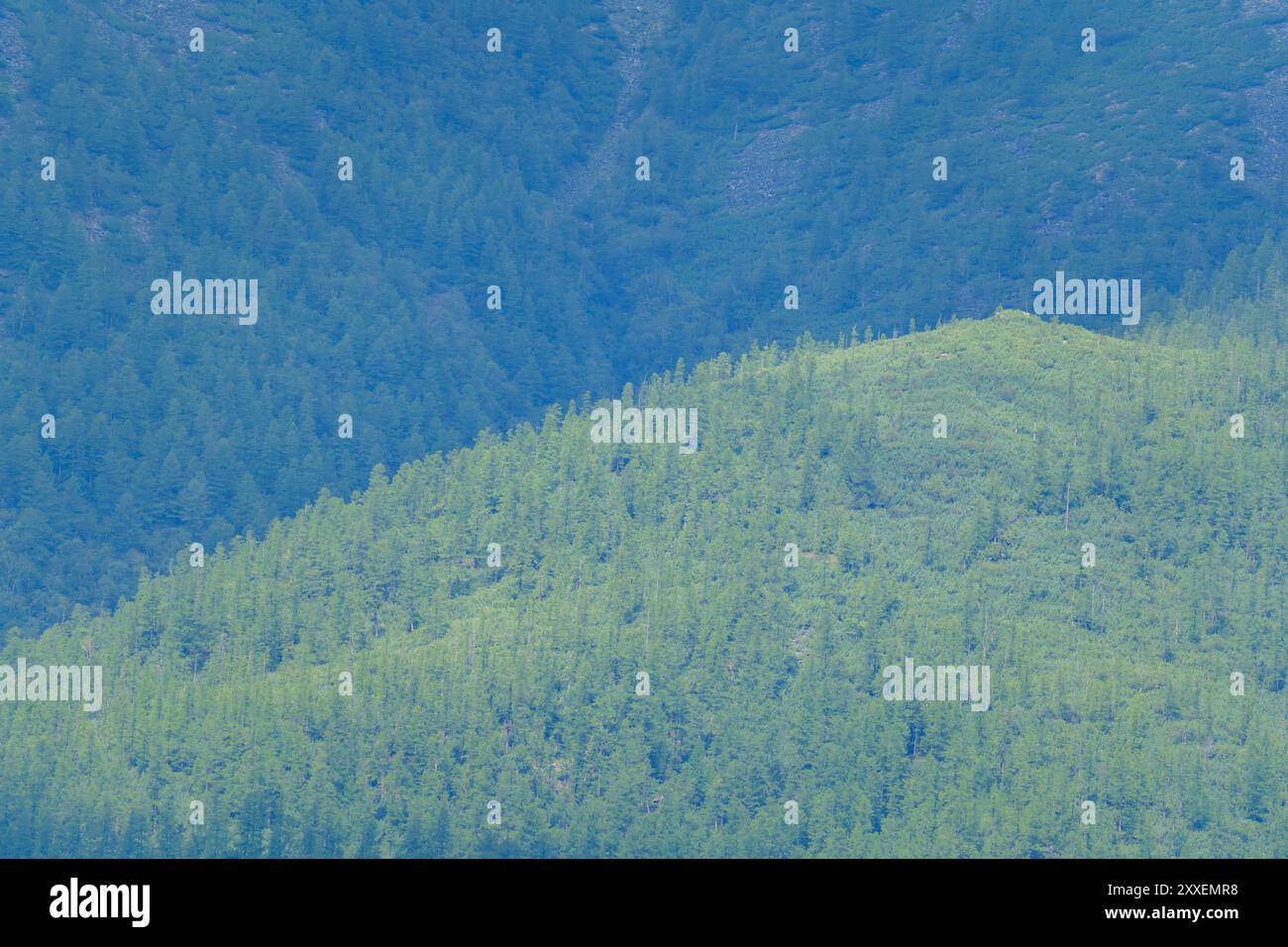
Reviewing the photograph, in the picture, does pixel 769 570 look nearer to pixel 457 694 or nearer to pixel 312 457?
pixel 457 694

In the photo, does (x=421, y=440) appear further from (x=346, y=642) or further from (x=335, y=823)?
(x=335, y=823)

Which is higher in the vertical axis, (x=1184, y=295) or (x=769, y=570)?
(x=1184, y=295)

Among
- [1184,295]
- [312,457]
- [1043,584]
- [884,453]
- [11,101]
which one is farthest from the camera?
[11,101]
